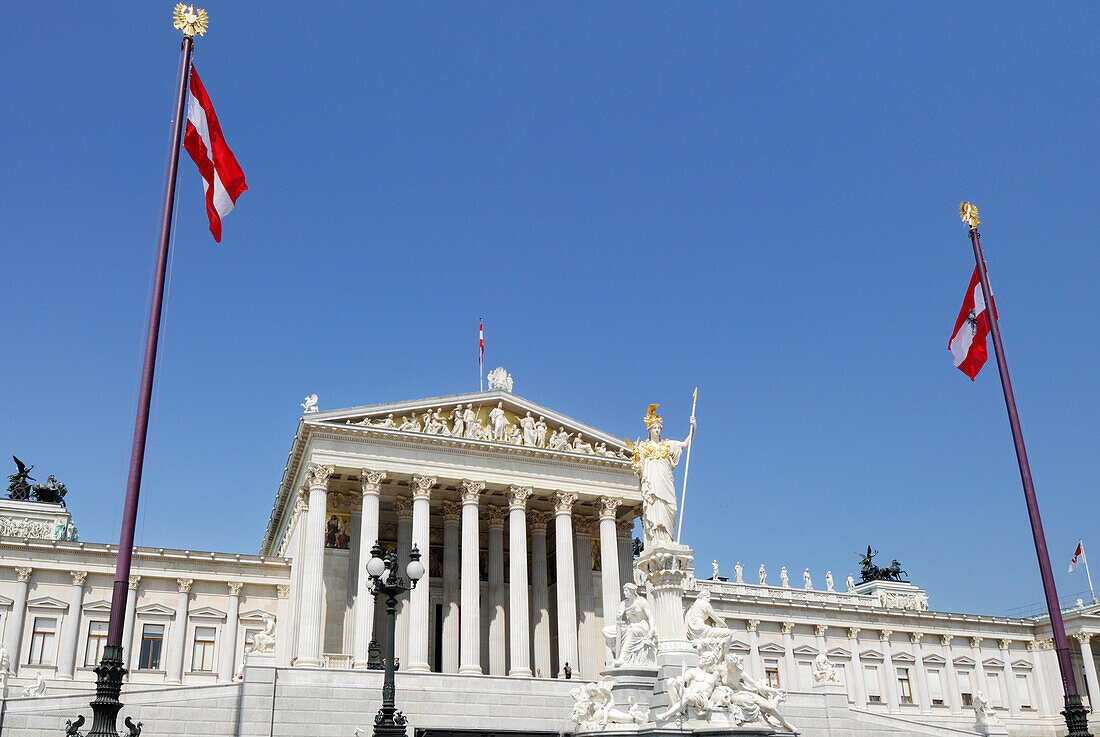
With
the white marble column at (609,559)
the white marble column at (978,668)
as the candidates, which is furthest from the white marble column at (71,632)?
the white marble column at (978,668)

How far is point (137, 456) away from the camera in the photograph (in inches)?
621

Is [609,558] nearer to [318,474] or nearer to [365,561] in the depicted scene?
[365,561]

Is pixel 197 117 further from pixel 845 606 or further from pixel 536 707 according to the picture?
pixel 845 606

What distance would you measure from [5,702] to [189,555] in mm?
21324

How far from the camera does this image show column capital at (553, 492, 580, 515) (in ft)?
163

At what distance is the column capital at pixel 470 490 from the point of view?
4812cm

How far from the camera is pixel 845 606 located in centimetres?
6266

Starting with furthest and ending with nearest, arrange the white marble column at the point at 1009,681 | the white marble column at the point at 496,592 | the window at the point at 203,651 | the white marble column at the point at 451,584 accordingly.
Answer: the white marble column at the point at 1009,681, the white marble column at the point at 496,592, the white marble column at the point at 451,584, the window at the point at 203,651

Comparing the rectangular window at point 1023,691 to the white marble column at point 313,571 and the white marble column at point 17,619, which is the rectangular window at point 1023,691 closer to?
the white marble column at point 313,571

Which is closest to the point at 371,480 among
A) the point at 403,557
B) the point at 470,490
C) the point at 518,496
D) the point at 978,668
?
the point at 403,557

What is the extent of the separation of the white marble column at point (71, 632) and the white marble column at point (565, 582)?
23768mm

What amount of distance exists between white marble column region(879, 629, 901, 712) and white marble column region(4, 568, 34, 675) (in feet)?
167

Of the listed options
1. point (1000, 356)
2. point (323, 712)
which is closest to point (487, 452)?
point (323, 712)

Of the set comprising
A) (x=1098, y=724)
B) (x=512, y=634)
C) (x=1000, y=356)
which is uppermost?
(x=1000, y=356)
